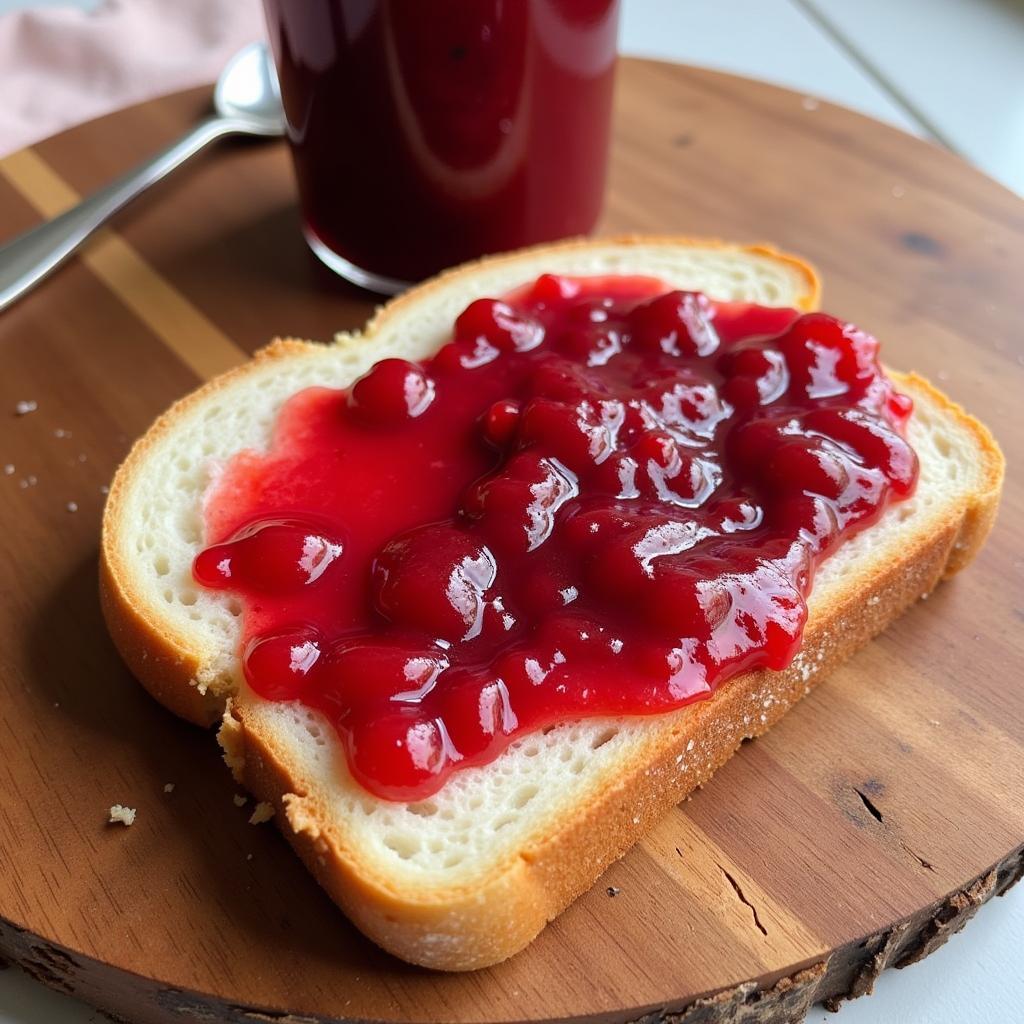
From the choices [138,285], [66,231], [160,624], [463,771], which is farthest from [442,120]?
[463,771]

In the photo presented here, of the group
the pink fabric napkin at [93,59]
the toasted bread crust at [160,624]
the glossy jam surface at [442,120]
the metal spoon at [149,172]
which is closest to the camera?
the toasted bread crust at [160,624]

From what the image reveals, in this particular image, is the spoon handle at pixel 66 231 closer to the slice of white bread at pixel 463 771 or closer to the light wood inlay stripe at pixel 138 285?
the light wood inlay stripe at pixel 138 285

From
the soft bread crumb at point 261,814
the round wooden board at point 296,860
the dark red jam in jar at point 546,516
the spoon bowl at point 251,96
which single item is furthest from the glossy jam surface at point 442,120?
the soft bread crumb at point 261,814

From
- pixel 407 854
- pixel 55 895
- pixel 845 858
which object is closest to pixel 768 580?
pixel 845 858

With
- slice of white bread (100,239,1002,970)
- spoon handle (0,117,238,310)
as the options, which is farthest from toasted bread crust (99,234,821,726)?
spoon handle (0,117,238,310)

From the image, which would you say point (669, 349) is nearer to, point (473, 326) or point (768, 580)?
point (473, 326)

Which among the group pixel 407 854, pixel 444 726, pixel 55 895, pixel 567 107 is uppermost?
pixel 567 107
